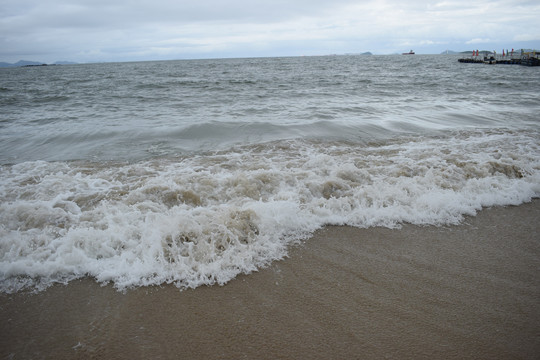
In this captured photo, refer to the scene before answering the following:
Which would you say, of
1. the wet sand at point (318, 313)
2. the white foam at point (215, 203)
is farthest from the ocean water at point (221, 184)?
the wet sand at point (318, 313)

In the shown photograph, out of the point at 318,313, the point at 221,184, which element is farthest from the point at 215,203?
the point at 318,313

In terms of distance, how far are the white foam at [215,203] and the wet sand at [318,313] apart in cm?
25

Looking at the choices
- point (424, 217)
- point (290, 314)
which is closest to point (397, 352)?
point (290, 314)

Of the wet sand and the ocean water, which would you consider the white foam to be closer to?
the ocean water

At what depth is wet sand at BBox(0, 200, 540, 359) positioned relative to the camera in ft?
6.29

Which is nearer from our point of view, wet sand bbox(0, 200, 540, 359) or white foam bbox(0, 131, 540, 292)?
wet sand bbox(0, 200, 540, 359)

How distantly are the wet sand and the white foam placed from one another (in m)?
0.25

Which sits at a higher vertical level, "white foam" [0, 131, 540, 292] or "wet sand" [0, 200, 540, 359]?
"white foam" [0, 131, 540, 292]

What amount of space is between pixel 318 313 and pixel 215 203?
2.11 m

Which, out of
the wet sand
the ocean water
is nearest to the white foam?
the ocean water

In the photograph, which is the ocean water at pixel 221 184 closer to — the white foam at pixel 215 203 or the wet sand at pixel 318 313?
the white foam at pixel 215 203

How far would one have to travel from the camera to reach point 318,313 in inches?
85.7

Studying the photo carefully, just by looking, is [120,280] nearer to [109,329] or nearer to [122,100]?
[109,329]

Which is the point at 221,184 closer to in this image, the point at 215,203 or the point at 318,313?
the point at 215,203
